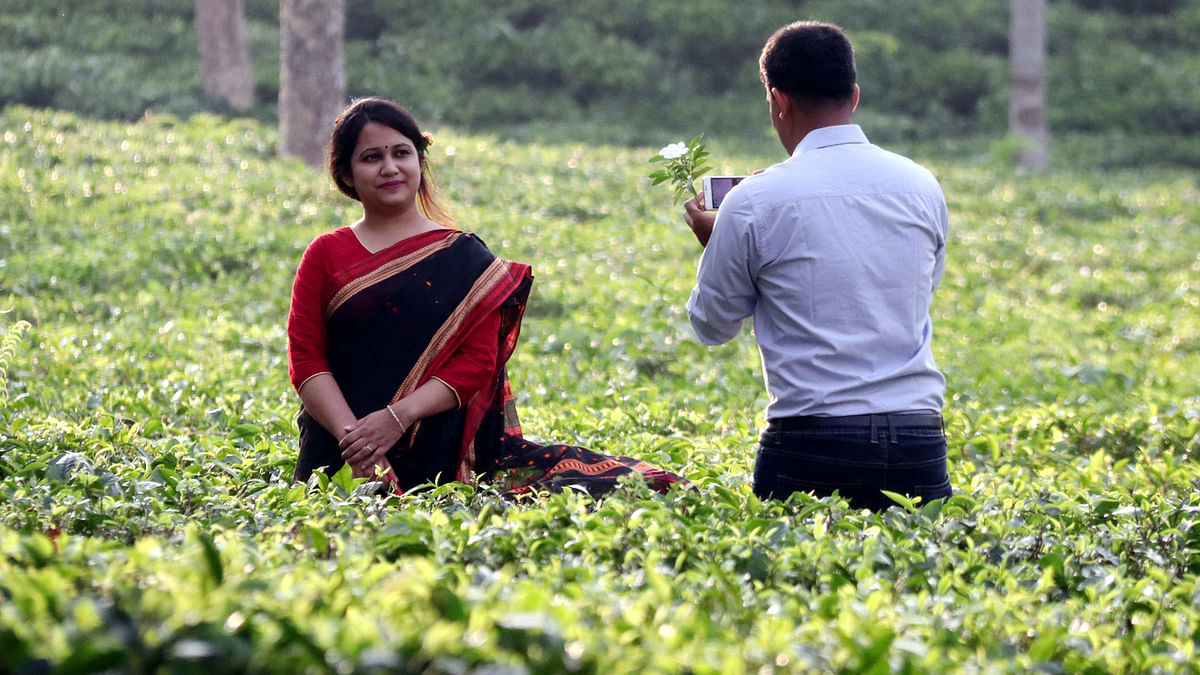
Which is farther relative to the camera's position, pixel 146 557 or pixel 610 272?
pixel 610 272

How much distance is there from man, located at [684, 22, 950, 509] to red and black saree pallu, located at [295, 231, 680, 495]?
0.64 meters

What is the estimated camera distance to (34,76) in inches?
612

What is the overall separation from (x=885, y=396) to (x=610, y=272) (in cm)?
574

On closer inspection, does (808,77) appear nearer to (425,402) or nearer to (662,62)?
(425,402)

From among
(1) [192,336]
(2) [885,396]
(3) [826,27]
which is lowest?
(1) [192,336]

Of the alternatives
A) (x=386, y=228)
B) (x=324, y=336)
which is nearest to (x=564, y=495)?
(x=324, y=336)

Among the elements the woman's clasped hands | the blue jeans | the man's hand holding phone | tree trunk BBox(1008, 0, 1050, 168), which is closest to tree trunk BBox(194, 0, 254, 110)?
tree trunk BBox(1008, 0, 1050, 168)

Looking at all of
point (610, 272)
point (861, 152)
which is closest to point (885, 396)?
point (861, 152)

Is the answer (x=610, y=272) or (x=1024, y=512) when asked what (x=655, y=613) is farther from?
(x=610, y=272)

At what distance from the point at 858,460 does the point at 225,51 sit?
15.1 m

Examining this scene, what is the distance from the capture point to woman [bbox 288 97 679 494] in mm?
3785

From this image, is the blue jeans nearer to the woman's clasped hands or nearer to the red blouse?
the red blouse

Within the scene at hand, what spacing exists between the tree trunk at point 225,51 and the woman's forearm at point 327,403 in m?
13.6

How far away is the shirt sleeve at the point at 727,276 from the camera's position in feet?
10.8
